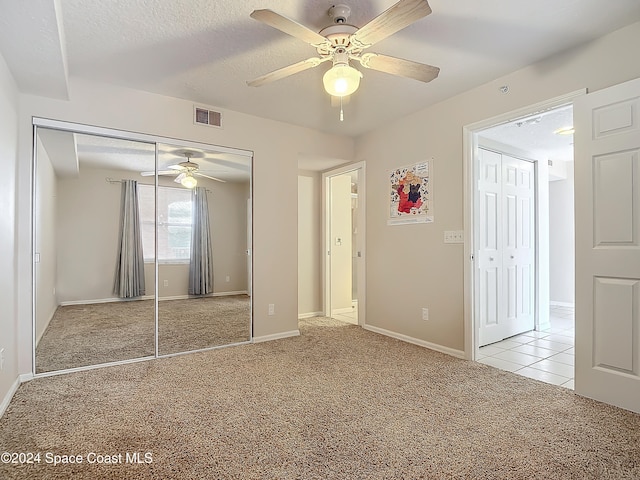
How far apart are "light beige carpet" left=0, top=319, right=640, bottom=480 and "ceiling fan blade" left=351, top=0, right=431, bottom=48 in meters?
2.12

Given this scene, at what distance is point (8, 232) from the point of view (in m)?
2.44

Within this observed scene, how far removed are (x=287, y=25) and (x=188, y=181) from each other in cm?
212

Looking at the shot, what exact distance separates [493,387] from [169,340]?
9.31 ft

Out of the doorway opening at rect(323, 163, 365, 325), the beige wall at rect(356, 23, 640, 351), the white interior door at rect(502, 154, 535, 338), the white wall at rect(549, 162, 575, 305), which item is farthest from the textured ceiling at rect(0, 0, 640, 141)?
the white wall at rect(549, 162, 575, 305)

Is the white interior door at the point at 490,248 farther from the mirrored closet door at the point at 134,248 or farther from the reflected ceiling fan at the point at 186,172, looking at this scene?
the reflected ceiling fan at the point at 186,172

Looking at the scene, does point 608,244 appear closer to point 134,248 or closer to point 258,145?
point 258,145

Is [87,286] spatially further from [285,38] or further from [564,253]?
[564,253]

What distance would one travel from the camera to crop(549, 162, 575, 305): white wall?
581cm

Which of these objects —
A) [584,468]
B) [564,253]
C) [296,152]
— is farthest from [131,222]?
[564,253]

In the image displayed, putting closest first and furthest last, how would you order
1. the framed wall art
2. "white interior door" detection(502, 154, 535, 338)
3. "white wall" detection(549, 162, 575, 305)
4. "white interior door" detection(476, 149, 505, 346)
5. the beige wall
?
the beige wall < the framed wall art < "white interior door" detection(476, 149, 505, 346) < "white interior door" detection(502, 154, 535, 338) < "white wall" detection(549, 162, 575, 305)

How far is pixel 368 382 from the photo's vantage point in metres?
2.69

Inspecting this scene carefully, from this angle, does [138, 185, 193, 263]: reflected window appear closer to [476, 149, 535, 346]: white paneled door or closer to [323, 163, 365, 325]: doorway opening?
[323, 163, 365, 325]: doorway opening

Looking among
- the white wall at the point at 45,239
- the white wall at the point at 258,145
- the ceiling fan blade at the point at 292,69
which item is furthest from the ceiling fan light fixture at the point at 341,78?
the white wall at the point at 45,239

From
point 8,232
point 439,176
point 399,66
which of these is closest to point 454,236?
point 439,176
